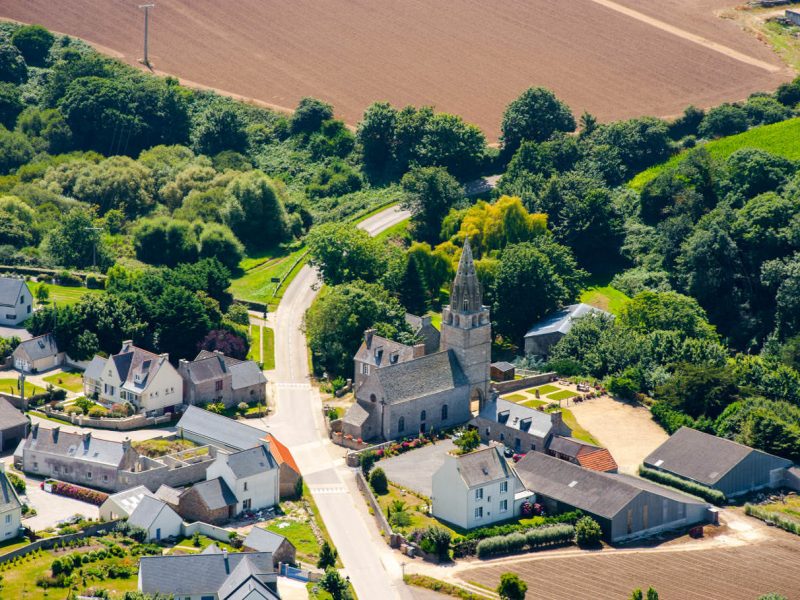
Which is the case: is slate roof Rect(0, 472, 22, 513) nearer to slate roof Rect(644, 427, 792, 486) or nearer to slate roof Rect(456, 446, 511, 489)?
slate roof Rect(456, 446, 511, 489)

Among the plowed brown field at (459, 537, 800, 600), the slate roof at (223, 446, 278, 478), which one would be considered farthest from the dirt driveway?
the slate roof at (223, 446, 278, 478)

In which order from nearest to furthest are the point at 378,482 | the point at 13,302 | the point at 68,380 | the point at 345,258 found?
1. the point at 378,482
2. the point at 68,380
3. the point at 13,302
4. the point at 345,258

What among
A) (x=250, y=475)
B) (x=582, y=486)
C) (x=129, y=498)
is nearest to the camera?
(x=129, y=498)

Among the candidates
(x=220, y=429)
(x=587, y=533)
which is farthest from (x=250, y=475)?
(x=587, y=533)

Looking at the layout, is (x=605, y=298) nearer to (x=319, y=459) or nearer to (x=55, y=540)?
(x=319, y=459)

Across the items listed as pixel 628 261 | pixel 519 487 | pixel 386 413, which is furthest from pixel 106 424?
pixel 628 261

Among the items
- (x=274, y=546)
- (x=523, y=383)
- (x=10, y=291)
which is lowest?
(x=10, y=291)

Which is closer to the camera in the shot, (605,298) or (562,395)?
(562,395)
